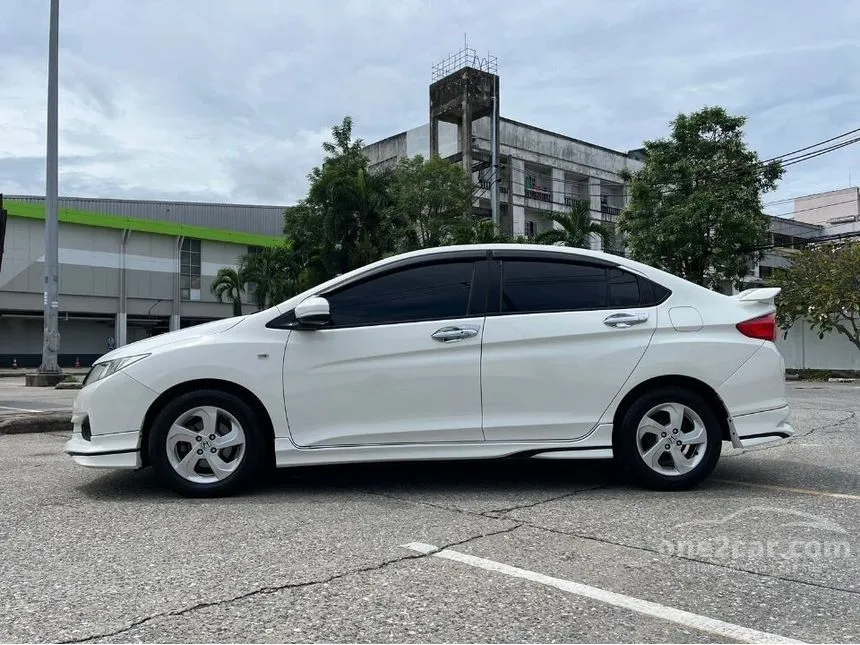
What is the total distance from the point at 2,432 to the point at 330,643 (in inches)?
286

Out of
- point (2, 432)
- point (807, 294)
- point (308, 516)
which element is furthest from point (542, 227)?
point (308, 516)

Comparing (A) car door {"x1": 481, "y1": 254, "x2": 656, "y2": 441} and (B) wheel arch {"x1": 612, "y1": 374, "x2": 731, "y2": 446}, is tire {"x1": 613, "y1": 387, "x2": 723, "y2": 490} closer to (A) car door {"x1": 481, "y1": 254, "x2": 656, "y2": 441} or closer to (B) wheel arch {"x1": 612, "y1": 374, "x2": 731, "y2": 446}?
(B) wheel arch {"x1": 612, "y1": 374, "x2": 731, "y2": 446}

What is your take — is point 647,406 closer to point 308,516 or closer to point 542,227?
point 308,516

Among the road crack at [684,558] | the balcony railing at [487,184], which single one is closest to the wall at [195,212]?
the balcony railing at [487,184]

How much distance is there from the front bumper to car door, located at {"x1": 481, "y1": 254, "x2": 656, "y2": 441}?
2.31 metres

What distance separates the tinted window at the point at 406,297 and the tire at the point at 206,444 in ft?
3.04

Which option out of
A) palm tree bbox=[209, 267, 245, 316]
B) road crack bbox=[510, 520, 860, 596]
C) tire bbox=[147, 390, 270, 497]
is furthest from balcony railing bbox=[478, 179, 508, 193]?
road crack bbox=[510, 520, 860, 596]

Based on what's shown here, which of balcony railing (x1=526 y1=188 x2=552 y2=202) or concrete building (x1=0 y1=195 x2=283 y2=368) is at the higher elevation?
balcony railing (x1=526 y1=188 x2=552 y2=202)

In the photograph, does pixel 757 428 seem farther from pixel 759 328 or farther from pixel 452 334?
pixel 452 334

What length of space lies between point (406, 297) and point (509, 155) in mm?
38655

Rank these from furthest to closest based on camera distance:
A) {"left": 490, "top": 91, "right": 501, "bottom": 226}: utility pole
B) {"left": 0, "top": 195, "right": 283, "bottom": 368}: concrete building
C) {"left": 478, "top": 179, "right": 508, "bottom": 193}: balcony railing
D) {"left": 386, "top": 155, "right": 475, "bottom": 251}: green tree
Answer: {"left": 0, "top": 195, "right": 283, "bottom": 368}: concrete building, {"left": 478, "top": 179, "right": 508, "bottom": 193}: balcony railing, {"left": 490, "top": 91, "right": 501, "bottom": 226}: utility pole, {"left": 386, "top": 155, "right": 475, "bottom": 251}: green tree

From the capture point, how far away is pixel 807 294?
27.3m

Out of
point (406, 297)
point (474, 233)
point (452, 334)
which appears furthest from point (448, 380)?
point (474, 233)

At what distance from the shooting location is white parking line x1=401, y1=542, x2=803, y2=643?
281 cm
